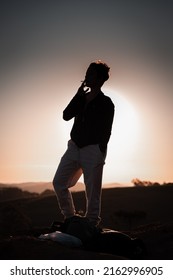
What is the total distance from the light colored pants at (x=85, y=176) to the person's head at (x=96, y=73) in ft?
3.26

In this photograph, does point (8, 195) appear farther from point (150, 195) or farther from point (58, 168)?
point (58, 168)

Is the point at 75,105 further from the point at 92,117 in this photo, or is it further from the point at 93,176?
the point at 93,176

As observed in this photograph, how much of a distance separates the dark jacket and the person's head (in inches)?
9.0

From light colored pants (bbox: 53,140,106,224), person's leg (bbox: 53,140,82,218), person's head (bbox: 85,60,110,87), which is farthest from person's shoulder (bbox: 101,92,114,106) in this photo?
person's leg (bbox: 53,140,82,218)

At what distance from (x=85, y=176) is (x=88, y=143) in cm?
50

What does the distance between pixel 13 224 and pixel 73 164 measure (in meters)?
19.9

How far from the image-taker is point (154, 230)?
28.9 ft

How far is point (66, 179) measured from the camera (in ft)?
25.5

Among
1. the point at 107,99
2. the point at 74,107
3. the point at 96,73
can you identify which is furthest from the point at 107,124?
the point at 96,73

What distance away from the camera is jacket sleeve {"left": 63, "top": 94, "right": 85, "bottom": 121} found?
25.8ft

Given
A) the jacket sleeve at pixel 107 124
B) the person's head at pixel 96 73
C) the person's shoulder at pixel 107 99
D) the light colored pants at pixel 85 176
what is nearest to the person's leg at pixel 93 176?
the light colored pants at pixel 85 176

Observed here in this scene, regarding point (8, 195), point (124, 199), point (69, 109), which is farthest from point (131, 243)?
point (8, 195)

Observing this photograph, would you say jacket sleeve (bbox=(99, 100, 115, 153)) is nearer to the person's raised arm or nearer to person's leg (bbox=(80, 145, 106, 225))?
person's leg (bbox=(80, 145, 106, 225))

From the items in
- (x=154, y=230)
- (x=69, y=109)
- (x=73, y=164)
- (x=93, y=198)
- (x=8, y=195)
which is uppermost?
(x=69, y=109)
